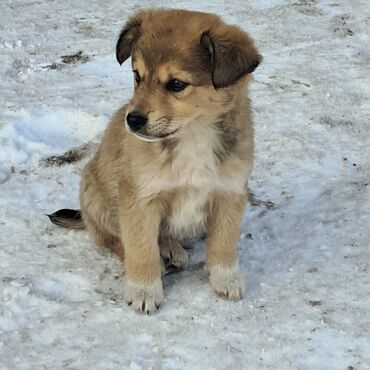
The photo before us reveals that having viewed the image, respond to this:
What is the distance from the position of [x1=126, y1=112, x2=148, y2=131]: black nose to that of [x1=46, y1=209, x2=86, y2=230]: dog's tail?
1391mm

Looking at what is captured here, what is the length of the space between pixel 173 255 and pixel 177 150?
85 cm

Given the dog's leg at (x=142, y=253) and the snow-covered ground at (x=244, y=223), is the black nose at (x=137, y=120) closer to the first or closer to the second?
the dog's leg at (x=142, y=253)

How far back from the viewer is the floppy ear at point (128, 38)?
4195mm

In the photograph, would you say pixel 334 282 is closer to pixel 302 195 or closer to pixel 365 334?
pixel 365 334

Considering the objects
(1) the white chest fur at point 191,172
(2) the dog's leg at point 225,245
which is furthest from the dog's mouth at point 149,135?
(2) the dog's leg at point 225,245

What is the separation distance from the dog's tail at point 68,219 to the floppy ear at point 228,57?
65.9 inches

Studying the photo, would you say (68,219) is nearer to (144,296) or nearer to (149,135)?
(144,296)

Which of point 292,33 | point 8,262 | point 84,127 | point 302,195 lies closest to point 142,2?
point 292,33

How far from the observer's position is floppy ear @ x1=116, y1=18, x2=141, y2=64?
420 cm

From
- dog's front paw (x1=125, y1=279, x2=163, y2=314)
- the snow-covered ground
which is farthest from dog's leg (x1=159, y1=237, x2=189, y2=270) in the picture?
dog's front paw (x1=125, y1=279, x2=163, y2=314)

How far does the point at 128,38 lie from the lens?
4.23 meters

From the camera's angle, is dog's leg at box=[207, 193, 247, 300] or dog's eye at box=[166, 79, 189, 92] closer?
dog's eye at box=[166, 79, 189, 92]

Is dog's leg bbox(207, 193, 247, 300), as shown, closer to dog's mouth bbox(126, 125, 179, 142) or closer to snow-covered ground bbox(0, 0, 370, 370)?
snow-covered ground bbox(0, 0, 370, 370)

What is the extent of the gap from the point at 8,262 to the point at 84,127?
199 centimetres
